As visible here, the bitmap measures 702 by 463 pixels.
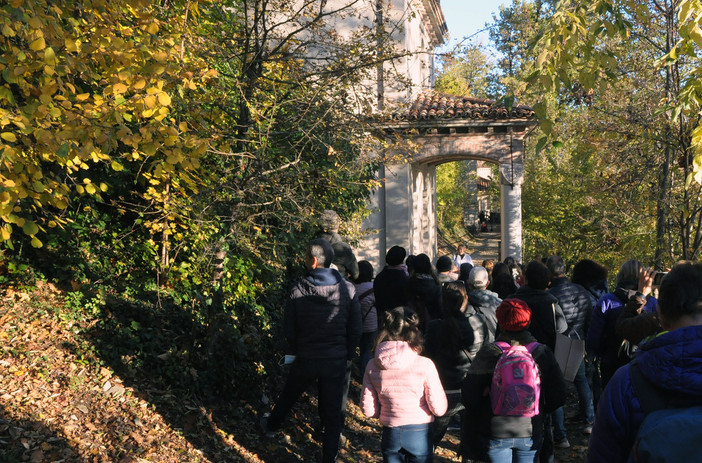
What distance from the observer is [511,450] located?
14.3 feet

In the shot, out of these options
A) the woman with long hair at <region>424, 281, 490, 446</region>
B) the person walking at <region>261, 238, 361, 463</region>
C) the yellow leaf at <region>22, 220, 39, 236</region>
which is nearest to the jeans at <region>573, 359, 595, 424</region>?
the woman with long hair at <region>424, 281, 490, 446</region>

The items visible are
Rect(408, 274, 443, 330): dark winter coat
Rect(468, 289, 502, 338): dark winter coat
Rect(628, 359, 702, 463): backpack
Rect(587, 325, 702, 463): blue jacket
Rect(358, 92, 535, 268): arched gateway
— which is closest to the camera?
Rect(628, 359, 702, 463): backpack

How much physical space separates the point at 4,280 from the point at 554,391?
6166 millimetres

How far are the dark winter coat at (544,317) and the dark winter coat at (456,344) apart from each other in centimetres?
47

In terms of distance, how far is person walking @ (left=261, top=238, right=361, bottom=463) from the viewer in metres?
5.73

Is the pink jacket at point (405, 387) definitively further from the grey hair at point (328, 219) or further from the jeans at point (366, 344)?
the jeans at point (366, 344)

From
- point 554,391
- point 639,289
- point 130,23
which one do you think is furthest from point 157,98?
point 639,289

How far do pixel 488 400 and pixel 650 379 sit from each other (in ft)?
7.17

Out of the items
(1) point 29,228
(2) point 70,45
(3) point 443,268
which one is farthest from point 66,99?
(3) point 443,268

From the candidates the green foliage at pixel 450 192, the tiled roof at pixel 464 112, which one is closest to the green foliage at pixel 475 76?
the green foliage at pixel 450 192

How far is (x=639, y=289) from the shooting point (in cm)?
612

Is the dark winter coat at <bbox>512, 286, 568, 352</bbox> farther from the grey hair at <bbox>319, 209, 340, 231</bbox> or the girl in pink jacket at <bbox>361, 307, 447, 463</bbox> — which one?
the grey hair at <bbox>319, 209, 340, 231</bbox>

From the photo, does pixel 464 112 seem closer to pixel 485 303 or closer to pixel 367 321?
pixel 367 321

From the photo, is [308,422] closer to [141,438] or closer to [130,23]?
[141,438]
